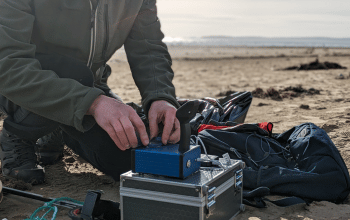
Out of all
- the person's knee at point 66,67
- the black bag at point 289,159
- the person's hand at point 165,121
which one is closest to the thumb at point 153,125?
the person's hand at point 165,121

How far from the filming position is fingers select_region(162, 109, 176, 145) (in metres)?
1.85

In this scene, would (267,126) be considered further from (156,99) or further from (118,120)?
(118,120)

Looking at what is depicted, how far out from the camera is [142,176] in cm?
170

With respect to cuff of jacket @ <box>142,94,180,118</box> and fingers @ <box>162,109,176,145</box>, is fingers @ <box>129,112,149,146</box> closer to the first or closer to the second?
fingers @ <box>162,109,176,145</box>

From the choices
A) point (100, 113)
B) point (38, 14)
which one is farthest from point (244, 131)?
point (38, 14)

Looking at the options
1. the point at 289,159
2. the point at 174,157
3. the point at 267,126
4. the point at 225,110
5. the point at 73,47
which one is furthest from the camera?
the point at 225,110

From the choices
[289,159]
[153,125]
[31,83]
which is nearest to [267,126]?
[289,159]

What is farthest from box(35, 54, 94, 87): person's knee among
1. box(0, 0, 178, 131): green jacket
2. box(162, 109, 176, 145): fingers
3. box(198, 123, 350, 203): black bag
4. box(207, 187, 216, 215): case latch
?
box(207, 187, 216, 215): case latch

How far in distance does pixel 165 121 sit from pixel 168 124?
0.03 meters

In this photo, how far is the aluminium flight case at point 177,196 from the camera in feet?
5.28

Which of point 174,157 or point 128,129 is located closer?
point 174,157

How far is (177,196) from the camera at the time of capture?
163 centimetres

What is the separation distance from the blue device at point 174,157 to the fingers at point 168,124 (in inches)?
5.1

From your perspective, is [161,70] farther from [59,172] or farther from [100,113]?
[59,172]
